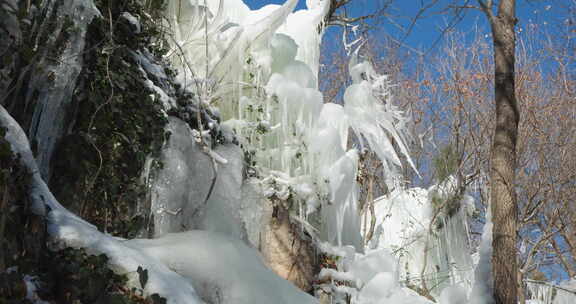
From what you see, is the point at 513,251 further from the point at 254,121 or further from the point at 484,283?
the point at 254,121

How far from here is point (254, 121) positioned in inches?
205

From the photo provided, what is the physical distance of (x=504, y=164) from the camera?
397 cm

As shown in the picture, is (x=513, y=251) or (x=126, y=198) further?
(x=513, y=251)

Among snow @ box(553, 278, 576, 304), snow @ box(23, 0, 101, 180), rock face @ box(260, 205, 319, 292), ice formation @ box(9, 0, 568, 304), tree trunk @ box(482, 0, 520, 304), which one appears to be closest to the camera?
ice formation @ box(9, 0, 568, 304)

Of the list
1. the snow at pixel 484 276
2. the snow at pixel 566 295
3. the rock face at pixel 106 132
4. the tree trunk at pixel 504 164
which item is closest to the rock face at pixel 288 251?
the rock face at pixel 106 132

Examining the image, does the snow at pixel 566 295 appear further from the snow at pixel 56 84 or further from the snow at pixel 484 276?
the snow at pixel 56 84

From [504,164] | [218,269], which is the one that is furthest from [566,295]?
[218,269]

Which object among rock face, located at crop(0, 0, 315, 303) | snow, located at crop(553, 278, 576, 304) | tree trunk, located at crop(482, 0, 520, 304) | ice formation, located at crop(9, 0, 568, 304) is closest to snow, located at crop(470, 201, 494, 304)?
ice formation, located at crop(9, 0, 568, 304)

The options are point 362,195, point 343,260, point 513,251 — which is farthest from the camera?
point 362,195

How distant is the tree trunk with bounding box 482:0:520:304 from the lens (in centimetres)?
372

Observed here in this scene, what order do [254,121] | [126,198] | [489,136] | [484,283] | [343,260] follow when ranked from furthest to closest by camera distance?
[489,136] → [343,260] → [254,121] → [126,198] → [484,283]

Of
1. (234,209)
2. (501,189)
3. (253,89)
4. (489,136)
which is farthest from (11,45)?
(489,136)

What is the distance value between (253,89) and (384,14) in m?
1.59

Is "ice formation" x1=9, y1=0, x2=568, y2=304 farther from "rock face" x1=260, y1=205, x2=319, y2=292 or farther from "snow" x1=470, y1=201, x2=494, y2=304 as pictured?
"rock face" x1=260, y1=205, x2=319, y2=292
